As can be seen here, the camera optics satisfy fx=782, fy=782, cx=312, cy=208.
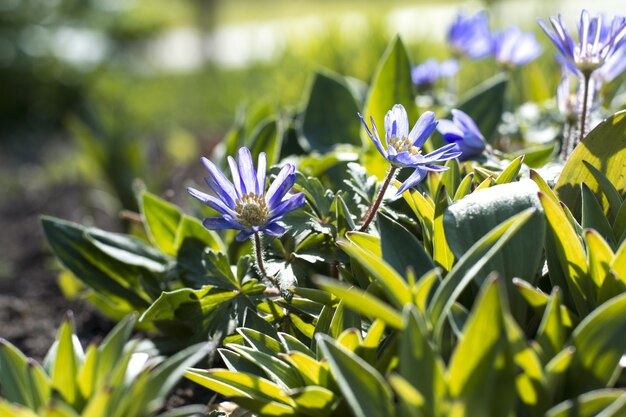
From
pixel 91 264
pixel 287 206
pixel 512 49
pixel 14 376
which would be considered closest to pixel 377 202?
pixel 287 206

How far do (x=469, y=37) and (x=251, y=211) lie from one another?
1474mm

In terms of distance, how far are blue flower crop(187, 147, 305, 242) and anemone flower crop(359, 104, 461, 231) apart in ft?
0.60

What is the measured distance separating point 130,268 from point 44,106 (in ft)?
19.0

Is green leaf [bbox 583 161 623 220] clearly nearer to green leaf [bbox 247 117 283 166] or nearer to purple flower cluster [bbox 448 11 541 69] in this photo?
green leaf [bbox 247 117 283 166]

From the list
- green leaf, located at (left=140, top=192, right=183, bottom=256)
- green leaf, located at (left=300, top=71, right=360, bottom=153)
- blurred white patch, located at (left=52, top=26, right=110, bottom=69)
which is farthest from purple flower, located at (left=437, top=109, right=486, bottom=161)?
blurred white patch, located at (left=52, top=26, right=110, bottom=69)

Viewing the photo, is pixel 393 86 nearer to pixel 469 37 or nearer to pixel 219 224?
pixel 469 37

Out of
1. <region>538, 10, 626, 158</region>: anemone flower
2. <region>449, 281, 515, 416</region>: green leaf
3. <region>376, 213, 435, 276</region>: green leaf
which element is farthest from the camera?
<region>538, 10, 626, 158</region>: anemone flower

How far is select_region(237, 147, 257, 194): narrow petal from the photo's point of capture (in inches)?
59.7

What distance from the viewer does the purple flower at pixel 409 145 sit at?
1.47m

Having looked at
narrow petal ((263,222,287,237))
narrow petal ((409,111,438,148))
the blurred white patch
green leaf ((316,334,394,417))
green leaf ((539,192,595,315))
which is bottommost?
green leaf ((316,334,394,417))

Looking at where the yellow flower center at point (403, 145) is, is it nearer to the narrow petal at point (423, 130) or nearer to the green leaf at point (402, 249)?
the narrow petal at point (423, 130)

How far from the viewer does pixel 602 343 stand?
1.19 metres

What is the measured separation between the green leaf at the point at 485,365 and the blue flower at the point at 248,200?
1.51 feet

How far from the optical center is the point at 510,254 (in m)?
1.37
